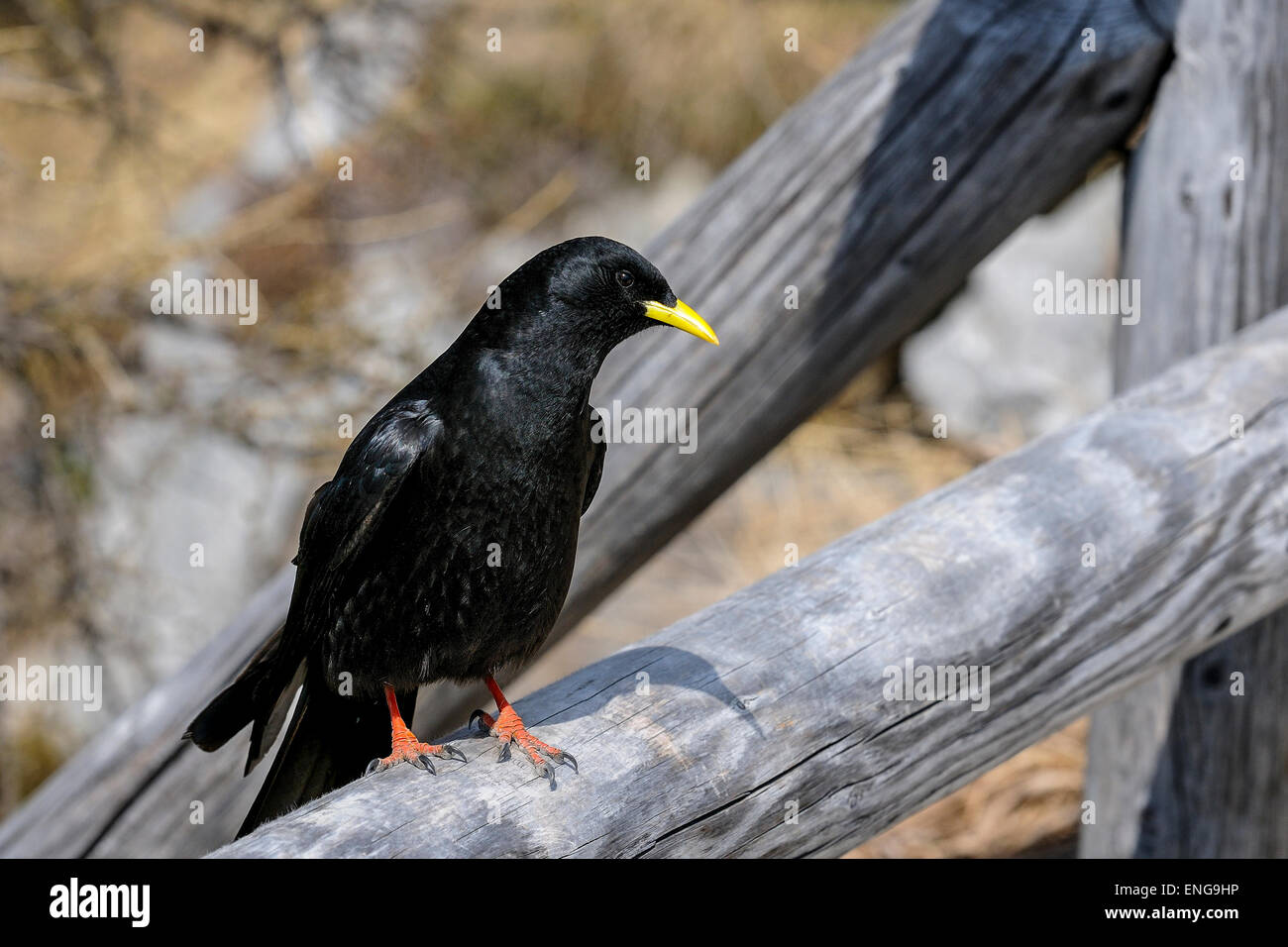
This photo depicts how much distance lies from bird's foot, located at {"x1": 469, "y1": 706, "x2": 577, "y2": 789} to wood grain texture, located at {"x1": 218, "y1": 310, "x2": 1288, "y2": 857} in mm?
20

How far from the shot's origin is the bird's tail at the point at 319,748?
67.0 inches

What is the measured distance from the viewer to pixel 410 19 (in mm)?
5312

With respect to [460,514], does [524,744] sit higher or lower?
lower

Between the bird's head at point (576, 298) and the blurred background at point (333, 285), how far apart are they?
2564 millimetres

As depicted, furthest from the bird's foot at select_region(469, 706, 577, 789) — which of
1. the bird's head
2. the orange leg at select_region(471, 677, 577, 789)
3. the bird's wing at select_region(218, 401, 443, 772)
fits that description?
the bird's head

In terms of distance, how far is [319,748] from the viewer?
176 centimetres

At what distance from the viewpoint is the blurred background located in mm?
4340

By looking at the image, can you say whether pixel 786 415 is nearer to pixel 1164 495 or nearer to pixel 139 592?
pixel 1164 495

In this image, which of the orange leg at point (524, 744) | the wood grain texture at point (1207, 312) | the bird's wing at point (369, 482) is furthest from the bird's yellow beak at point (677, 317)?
the wood grain texture at point (1207, 312)

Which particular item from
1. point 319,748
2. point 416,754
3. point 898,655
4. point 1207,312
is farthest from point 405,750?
point 1207,312

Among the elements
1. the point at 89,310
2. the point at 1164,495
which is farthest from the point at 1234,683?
the point at 89,310

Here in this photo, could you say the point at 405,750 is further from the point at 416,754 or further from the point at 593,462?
the point at 593,462

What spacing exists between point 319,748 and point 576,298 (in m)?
0.77
